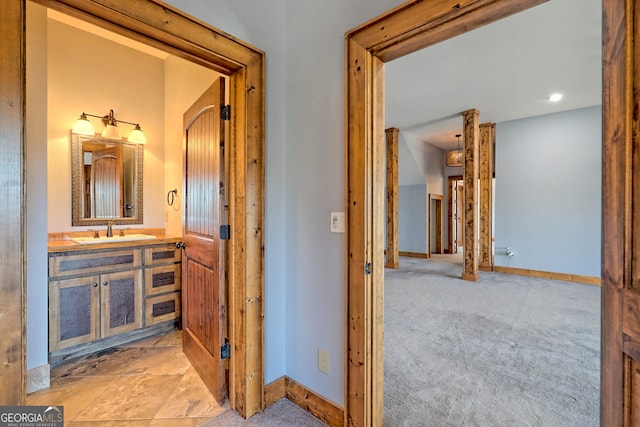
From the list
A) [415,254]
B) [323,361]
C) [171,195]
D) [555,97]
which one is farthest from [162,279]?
[415,254]

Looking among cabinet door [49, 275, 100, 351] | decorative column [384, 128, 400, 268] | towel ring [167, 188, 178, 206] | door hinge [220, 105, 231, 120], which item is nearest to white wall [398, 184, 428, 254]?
decorative column [384, 128, 400, 268]

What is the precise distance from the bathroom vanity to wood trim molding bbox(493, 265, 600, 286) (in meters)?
5.63

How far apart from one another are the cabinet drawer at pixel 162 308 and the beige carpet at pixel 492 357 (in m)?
2.03

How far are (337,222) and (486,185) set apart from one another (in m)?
5.16

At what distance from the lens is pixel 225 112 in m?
1.77

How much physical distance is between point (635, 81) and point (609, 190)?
28cm

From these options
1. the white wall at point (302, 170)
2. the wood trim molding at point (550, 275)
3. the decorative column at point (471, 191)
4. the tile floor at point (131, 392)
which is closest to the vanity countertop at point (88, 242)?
the tile floor at point (131, 392)

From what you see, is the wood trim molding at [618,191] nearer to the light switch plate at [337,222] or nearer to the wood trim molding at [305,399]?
the light switch plate at [337,222]

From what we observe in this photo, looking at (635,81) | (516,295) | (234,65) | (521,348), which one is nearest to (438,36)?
(635,81)

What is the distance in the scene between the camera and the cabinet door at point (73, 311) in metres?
2.18

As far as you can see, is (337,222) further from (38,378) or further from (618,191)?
(38,378)

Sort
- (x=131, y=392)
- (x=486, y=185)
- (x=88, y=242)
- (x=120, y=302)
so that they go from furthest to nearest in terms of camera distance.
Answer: (x=486, y=185) → (x=120, y=302) → (x=88, y=242) → (x=131, y=392)

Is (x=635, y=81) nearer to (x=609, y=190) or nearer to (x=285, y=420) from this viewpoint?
(x=609, y=190)

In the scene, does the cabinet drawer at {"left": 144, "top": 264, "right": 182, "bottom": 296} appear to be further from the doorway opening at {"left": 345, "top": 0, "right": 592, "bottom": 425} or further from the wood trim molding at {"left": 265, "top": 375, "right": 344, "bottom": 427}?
the doorway opening at {"left": 345, "top": 0, "right": 592, "bottom": 425}
